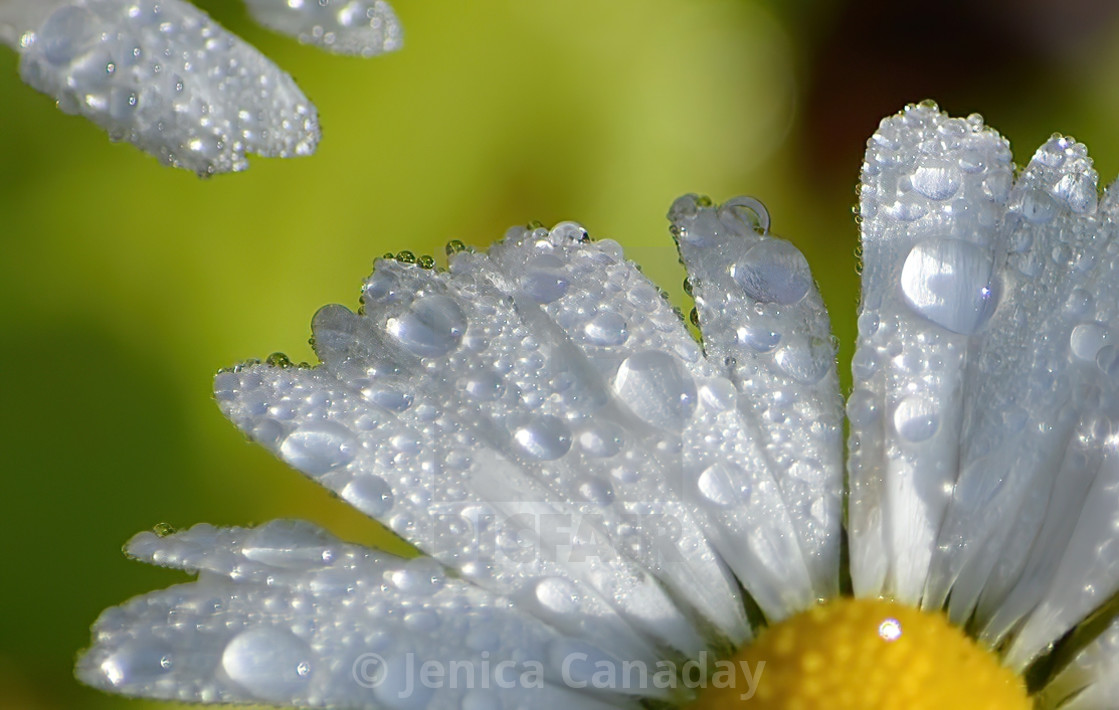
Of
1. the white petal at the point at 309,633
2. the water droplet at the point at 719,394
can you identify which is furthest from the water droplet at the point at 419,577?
the water droplet at the point at 719,394

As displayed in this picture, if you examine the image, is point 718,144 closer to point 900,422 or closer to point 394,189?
point 394,189

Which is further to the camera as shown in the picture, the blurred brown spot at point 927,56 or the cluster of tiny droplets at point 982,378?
the blurred brown spot at point 927,56

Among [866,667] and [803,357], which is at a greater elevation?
[803,357]

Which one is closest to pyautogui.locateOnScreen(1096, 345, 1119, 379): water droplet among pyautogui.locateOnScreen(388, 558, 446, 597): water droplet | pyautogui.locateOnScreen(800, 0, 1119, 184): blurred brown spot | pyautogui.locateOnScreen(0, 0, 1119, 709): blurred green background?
pyautogui.locateOnScreen(388, 558, 446, 597): water droplet

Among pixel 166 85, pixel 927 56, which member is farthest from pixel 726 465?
pixel 927 56

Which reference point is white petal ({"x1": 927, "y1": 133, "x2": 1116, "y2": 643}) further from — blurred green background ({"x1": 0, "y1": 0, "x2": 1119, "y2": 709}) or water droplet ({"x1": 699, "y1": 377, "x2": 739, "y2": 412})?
blurred green background ({"x1": 0, "y1": 0, "x2": 1119, "y2": 709})

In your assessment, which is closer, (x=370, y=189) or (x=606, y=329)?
(x=606, y=329)

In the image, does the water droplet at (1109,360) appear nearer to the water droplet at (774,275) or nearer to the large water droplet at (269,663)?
the water droplet at (774,275)

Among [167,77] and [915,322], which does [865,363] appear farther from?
[167,77]
